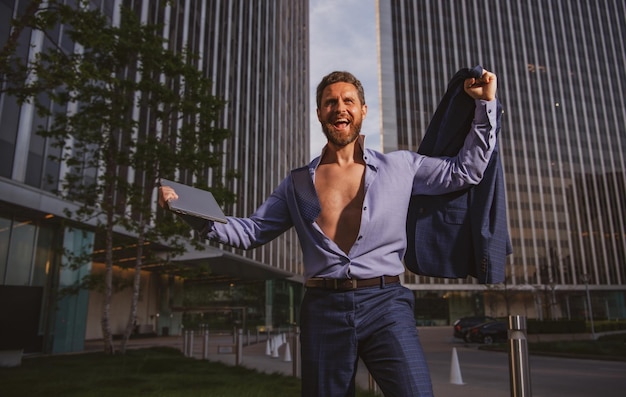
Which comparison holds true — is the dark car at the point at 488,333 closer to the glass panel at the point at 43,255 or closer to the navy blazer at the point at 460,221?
the glass panel at the point at 43,255

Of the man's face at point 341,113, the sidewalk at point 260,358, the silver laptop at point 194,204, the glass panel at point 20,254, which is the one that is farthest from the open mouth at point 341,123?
the glass panel at point 20,254

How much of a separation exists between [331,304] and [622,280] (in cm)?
8408

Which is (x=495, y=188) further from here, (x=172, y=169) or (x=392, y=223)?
(x=172, y=169)

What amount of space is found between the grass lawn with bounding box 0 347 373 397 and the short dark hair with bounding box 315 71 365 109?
576 cm

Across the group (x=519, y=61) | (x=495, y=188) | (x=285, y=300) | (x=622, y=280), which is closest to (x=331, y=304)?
(x=495, y=188)

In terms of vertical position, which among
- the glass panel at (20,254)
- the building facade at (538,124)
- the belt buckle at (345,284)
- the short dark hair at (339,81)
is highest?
the building facade at (538,124)

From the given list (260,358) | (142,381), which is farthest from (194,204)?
(260,358)

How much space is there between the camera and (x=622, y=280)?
73.0 metres

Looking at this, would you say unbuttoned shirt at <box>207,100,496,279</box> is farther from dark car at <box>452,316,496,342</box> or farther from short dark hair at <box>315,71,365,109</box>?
dark car at <box>452,316,496,342</box>

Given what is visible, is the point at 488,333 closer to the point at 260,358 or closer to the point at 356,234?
the point at 260,358

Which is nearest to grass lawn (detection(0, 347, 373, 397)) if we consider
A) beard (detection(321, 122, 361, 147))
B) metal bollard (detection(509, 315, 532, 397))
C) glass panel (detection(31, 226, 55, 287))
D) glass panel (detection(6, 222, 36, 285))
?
metal bollard (detection(509, 315, 532, 397))

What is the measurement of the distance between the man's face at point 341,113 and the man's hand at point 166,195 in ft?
2.67

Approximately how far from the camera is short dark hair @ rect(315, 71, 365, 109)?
261cm

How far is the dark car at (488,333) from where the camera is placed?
25.1 metres
